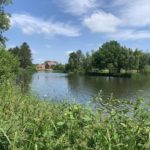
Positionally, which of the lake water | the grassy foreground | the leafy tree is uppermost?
the leafy tree

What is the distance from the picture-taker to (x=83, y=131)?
4.54 m

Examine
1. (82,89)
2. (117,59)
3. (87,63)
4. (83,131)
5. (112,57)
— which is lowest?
(82,89)

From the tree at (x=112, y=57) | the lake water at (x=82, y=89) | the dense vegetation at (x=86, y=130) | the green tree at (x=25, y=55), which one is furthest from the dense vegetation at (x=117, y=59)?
the dense vegetation at (x=86, y=130)

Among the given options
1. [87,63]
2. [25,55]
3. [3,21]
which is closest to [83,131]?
[3,21]

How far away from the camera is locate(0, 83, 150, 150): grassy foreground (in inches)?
168

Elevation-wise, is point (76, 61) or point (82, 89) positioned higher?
point (76, 61)

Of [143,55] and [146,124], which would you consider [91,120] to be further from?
[143,55]

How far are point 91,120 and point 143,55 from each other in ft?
422

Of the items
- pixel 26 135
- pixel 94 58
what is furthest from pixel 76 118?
pixel 94 58

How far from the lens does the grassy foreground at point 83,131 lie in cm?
428

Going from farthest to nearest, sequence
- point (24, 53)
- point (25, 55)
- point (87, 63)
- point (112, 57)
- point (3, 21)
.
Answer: point (24, 53), point (25, 55), point (87, 63), point (112, 57), point (3, 21)

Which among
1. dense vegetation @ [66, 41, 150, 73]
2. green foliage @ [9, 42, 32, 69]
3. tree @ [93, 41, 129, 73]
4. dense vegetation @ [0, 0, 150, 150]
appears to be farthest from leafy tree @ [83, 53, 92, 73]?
dense vegetation @ [0, 0, 150, 150]

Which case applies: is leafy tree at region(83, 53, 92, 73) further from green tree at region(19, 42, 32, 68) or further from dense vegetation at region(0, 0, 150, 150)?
dense vegetation at region(0, 0, 150, 150)

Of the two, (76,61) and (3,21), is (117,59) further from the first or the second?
(3,21)
